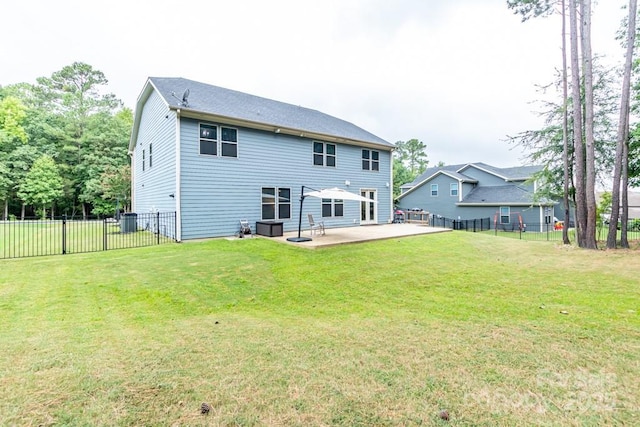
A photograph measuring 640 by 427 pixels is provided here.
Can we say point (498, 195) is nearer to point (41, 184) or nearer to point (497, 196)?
point (497, 196)

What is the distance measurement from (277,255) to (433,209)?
75.5 feet

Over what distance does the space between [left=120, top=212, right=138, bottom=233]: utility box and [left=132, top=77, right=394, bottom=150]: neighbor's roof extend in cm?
572

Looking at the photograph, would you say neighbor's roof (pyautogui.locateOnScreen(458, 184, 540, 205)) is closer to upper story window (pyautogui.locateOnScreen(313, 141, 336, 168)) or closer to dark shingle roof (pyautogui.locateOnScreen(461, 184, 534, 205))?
dark shingle roof (pyautogui.locateOnScreen(461, 184, 534, 205))

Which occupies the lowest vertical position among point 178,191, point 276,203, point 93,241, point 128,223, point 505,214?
point 93,241

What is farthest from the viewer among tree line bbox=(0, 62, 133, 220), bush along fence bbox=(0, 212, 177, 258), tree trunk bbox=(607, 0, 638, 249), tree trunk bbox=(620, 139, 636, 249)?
tree line bbox=(0, 62, 133, 220)

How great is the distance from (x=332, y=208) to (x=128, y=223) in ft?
31.4

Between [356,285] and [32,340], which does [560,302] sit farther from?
[32,340]

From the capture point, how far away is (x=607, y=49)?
10508mm

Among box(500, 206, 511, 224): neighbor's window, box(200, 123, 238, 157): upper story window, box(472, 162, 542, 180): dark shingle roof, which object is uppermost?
box(472, 162, 542, 180): dark shingle roof

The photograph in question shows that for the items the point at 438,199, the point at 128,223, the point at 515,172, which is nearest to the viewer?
the point at 128,223

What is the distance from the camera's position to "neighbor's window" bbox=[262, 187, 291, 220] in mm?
12586

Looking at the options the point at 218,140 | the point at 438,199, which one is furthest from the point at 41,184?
the point at 438,199

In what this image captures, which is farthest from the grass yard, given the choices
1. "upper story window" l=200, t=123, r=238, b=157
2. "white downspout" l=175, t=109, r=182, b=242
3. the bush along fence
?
"upper story window" l=200, t=123, r=238, b=157

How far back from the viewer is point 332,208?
14.9 meters
